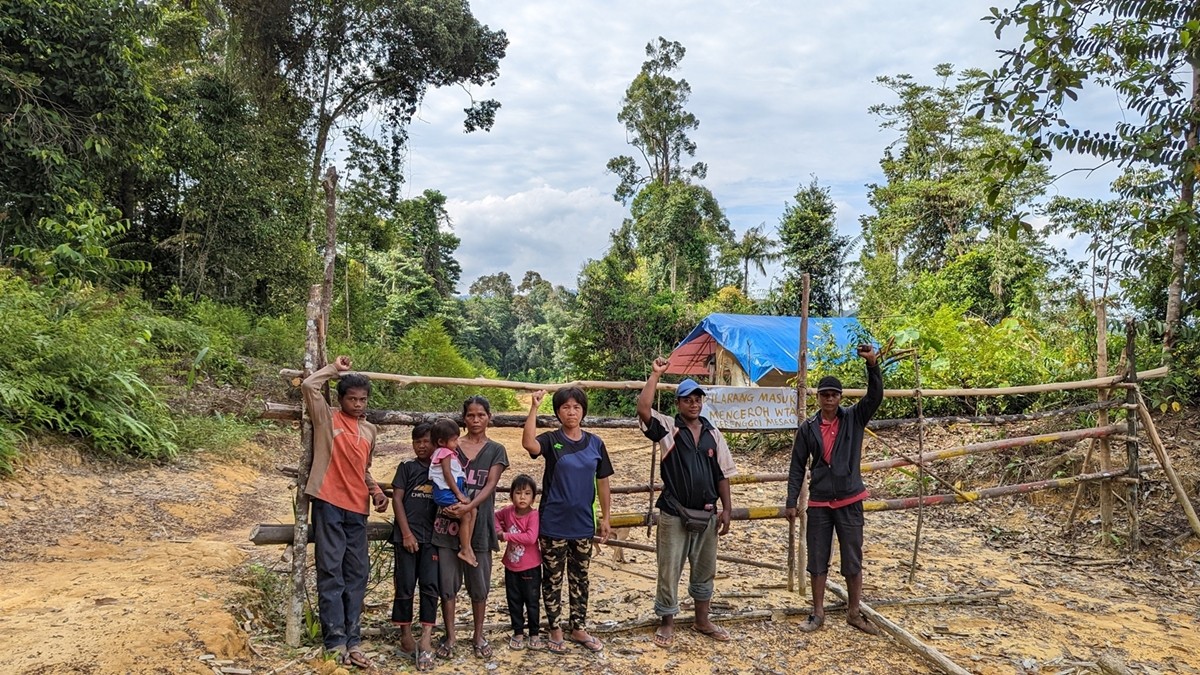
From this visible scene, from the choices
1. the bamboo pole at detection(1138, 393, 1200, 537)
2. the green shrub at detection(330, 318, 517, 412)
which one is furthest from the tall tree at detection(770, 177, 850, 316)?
the bamboo pole at detection(1138, 393, 1200, 537)

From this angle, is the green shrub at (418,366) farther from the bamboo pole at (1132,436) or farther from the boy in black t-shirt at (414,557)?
the bamboo pole at (1132,436)

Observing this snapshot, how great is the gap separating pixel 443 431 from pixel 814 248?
20.4 meters

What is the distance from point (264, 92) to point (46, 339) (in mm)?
9964

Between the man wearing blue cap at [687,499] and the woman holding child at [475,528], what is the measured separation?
2.94 ft

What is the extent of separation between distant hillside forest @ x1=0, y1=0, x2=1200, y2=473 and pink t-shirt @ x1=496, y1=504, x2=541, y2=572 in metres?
2.71

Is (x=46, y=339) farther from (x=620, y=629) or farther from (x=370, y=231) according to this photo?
(x=370, y=231)

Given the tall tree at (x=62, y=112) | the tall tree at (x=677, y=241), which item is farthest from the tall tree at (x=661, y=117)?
the tall tree at (x=62, y=112)

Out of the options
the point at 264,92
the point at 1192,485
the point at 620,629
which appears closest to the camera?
the point at 620,629

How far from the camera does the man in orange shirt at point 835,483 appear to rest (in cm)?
407

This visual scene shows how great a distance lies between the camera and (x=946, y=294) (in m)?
17.8

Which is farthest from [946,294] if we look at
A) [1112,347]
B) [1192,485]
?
[1192,485]

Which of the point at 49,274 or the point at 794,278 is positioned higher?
the point at 794,278

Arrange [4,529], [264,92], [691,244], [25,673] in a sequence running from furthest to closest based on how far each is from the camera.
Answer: [691,244], [264,92], [4,529], [25,673]

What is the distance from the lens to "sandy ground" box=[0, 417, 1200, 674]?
11.1 ft
